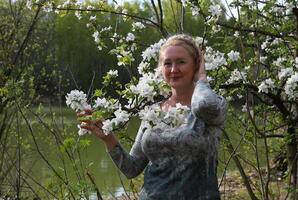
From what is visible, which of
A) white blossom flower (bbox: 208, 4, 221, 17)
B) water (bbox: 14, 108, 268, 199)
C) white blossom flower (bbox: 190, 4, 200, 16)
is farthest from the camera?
water (bbox: 14, 108, 268, 199)

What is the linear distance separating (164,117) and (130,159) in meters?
0.45

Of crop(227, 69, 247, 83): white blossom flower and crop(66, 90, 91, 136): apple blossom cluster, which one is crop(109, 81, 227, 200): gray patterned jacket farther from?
crop(227, 69, 247, 83): white blossom flower

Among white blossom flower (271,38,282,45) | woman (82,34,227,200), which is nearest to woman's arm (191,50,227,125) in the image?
woman (82,34,227,200)

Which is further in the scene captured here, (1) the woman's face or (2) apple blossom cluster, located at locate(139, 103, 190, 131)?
(1) the woman's face

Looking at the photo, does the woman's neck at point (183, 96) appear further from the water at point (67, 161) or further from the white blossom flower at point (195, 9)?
the water at point (67, 161)

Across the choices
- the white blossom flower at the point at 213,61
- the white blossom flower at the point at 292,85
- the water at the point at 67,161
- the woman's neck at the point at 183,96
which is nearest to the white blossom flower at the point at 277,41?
the white blossom flower at the point at 292,85

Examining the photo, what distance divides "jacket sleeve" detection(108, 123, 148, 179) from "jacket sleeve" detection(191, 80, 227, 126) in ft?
1.42

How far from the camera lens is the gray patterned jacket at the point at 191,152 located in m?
2.24

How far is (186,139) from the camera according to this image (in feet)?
7.38

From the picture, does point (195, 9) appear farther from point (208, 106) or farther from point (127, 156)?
point (208, 106)

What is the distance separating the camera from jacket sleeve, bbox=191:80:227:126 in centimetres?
221

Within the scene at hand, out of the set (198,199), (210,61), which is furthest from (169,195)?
(210,61)

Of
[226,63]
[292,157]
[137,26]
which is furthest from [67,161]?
[226,63]

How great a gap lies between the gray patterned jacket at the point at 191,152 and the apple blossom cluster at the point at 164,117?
45 mm
